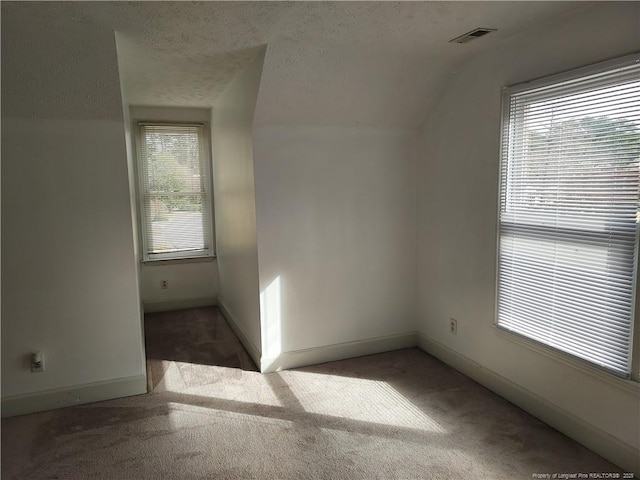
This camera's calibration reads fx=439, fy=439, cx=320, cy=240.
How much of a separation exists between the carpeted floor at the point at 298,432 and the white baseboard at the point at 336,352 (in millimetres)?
85

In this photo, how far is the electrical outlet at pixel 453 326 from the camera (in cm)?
329

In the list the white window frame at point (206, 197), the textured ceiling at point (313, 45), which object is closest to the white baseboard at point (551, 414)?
the textured ceiling at point (313, 45)

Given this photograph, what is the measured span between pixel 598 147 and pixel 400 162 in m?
1.58

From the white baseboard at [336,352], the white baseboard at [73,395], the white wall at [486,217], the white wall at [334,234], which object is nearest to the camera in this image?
the white wall at [486,217]

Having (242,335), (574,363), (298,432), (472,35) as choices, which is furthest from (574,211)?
(242,335)

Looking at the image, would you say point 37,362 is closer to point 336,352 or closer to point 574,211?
point 336,352

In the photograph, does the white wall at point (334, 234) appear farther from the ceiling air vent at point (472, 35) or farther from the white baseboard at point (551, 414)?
the ceiling air vent at point (472, 35)

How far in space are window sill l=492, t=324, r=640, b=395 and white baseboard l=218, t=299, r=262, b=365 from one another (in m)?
1.77

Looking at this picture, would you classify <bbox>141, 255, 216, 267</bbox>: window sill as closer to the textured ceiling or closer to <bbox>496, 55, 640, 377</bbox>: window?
the textured ceiling

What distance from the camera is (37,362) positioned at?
2730 mm

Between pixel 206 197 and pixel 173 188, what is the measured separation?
1.21ft

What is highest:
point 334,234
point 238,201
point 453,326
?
point 238,201

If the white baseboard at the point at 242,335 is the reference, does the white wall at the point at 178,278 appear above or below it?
above

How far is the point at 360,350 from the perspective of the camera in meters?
3.62
